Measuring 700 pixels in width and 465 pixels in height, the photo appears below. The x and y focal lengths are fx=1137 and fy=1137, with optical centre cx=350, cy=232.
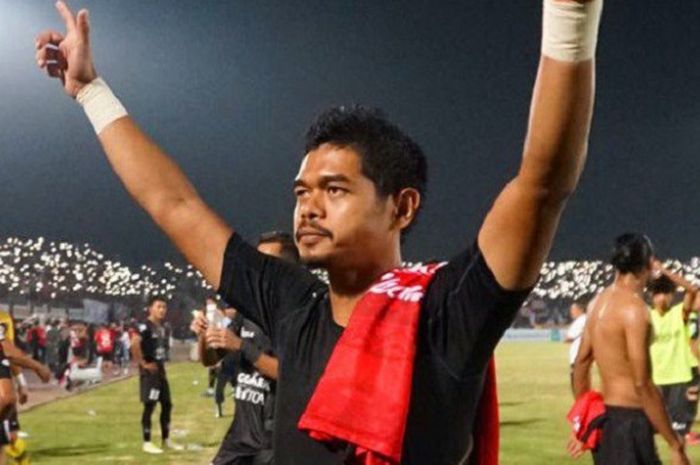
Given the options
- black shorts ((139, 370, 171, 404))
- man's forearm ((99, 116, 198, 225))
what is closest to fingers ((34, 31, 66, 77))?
man's forearm ((99, 116, 198, 225))

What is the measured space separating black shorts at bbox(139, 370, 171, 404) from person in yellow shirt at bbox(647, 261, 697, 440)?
681cm

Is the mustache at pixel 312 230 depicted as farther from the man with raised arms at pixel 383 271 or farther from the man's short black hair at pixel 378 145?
the man's short black hair at pixel 378 145

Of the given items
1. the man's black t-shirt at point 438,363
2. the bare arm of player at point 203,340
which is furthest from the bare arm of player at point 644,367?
the man's black t-shirt at point 438,363

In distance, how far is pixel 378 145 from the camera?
2740mm

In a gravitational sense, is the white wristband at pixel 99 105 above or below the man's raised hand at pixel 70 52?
below

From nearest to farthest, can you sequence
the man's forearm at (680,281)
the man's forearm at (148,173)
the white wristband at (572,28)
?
the white wristband at (572,28) < the man's forearm at (148,173) < the man's forearm at (680,281)

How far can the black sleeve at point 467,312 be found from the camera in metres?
2.29

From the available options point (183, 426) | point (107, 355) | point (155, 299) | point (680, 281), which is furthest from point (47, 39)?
point (107, 355)

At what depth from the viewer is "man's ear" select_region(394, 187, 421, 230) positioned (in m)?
2.75

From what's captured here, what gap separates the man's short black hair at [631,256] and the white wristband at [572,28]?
17.5 ft

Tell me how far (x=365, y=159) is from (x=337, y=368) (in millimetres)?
553

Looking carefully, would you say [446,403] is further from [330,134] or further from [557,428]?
[557,428]

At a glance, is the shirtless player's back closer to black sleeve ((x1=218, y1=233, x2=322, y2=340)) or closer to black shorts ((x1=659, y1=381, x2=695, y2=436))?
black sleeve ((x1=218, y1=233, x2=322, y2=340))

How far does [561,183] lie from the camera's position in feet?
7.00
